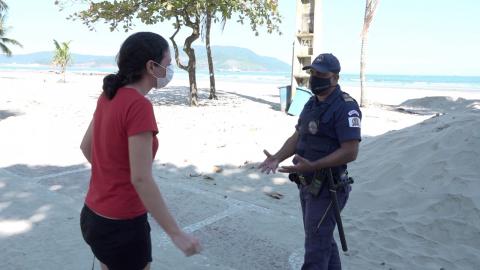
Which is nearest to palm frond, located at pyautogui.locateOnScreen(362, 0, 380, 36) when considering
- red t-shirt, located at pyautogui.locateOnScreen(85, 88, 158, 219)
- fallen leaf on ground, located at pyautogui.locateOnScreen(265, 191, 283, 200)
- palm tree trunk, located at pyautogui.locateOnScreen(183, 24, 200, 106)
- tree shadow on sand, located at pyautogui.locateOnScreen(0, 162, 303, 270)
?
palm tree trunk, located at pyautogui.locateOnScreen(183, 24, 200, 106)

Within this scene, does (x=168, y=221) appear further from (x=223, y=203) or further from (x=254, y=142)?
(x=254, y=142)

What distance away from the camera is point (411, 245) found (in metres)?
4.20

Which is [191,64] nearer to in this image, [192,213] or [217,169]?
[217,169]

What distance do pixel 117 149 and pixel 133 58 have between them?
416 millimetres

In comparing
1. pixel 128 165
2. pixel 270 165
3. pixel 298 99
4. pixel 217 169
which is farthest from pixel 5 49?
pixel 128 165

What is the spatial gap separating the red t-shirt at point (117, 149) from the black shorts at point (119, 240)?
41 mm

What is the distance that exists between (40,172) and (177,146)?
2.73 meters

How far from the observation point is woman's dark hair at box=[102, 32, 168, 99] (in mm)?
1902

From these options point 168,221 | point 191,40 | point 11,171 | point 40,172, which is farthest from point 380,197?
point 191,40

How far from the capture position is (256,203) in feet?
17.3

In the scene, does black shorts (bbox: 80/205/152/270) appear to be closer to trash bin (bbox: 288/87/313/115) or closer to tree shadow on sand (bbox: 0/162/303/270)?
tree shadow on sand (bbox: 0/162/303/270)

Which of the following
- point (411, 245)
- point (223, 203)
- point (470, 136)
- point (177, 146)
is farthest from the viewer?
point (177, 146)

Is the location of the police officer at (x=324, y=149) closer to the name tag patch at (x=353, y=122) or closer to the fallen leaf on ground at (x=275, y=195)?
the name tag patch at (x=353, y=122)

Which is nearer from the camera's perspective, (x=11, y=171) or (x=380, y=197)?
(x=380, y=197)
